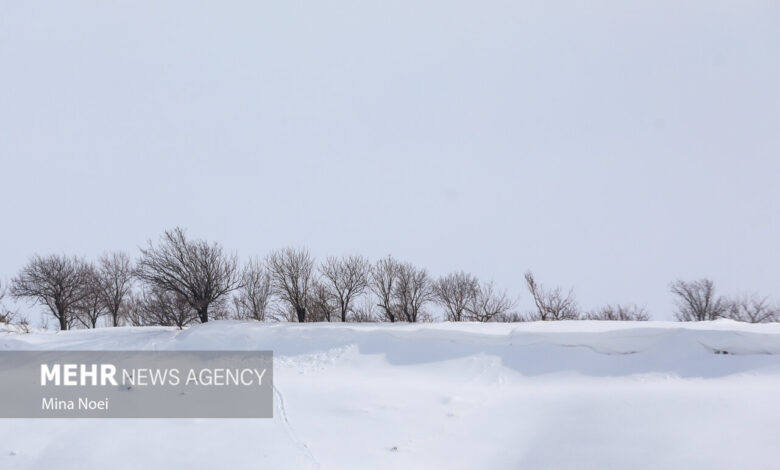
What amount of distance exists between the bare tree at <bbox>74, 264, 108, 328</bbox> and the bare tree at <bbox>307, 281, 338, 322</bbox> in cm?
1580

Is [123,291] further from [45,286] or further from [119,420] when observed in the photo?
[119,420]

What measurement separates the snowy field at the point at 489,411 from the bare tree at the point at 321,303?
9.19 metres

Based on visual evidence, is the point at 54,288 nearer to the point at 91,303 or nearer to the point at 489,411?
the point at 91,303

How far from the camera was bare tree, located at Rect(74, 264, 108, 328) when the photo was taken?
35.4 meters

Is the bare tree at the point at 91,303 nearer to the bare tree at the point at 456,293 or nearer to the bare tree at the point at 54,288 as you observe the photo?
the bare tree at the point at 54,288

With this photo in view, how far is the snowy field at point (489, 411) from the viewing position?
36.4 ft

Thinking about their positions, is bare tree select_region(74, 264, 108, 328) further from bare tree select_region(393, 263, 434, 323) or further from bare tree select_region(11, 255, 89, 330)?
bare tree select_region(393, 263, 434, 323)

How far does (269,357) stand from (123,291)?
27489mm

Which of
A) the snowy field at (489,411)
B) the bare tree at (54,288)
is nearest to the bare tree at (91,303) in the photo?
the bare tree at (54,288)

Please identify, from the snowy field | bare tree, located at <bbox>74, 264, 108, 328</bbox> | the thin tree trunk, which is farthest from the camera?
bare tree, located at <bbox>74, 264, 108, 328</bbox>

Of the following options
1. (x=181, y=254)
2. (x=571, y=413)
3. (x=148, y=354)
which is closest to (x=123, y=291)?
(x=181, y=254)

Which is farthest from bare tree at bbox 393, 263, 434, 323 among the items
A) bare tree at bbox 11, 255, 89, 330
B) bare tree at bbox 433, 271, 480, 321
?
bare tree at bbox 11, 255, 89, 330

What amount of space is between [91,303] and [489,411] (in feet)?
105

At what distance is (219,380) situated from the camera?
51.8 ft
